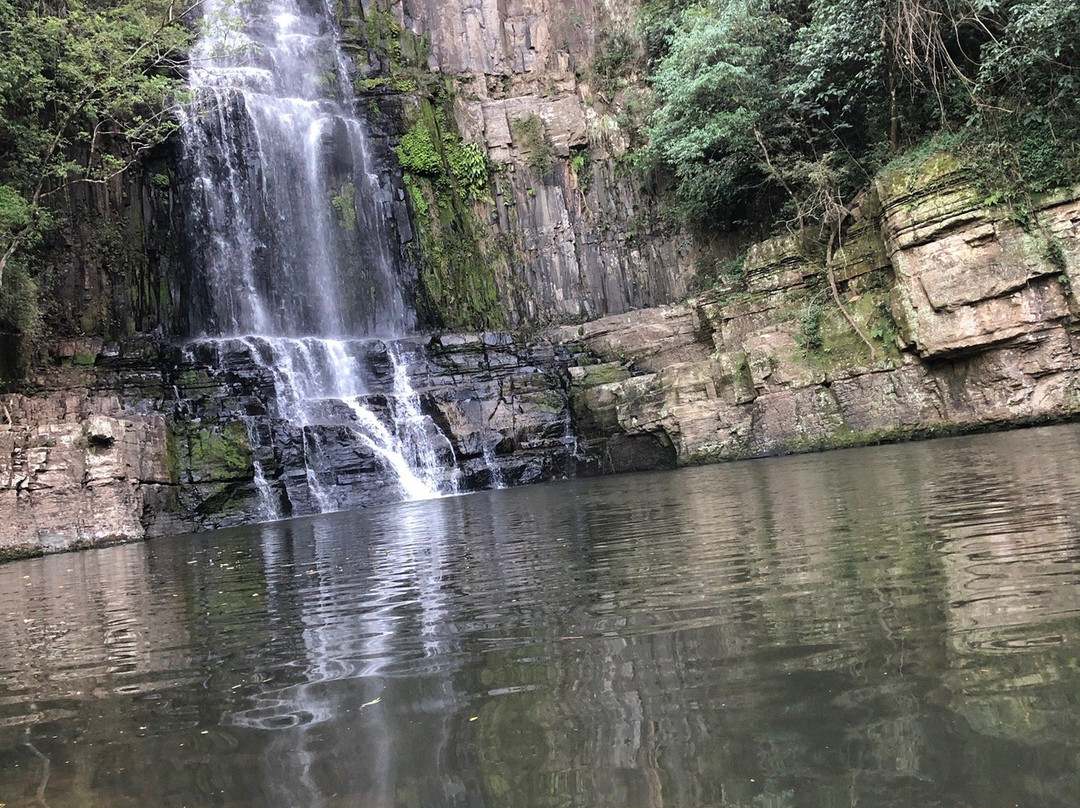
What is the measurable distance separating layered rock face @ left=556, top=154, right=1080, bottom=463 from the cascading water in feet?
26.2

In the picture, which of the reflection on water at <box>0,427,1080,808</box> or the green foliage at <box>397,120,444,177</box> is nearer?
the reflection on water at <box>0,427,1080,808</box>

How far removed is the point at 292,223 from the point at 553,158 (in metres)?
10.7

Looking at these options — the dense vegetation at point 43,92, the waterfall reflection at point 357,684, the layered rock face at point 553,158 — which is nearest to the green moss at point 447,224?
the layered rock face at point 553,158

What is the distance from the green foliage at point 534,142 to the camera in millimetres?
32781

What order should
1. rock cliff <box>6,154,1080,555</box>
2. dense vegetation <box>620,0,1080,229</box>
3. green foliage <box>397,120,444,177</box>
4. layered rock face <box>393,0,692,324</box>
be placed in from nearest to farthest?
rock cliff <box>6,154,1080,555</box> → dense vegetation <box>620,0,1080,229</box> → green foliage <box>397,120,444,177</box> → layered rock face <box>393,0,692,324</box>

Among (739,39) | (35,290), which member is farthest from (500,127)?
(35,290)

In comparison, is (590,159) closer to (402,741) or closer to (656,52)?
(656,52)

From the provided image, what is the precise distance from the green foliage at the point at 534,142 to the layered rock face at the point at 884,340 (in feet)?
38.5

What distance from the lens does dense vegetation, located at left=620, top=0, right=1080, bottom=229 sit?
1870cm

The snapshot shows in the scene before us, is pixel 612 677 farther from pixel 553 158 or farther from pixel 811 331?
pixel 553 158

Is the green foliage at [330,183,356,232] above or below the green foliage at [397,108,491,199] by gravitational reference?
below

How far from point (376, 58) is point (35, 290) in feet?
58.9

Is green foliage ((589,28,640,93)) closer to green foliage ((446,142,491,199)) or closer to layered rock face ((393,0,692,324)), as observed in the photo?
layered rock face ((393,0,692,324))

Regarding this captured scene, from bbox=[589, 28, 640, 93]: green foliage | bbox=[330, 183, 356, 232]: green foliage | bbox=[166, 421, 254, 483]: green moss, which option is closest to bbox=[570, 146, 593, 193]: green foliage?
bbox=[589, 28, 640, 93]: green foliage
